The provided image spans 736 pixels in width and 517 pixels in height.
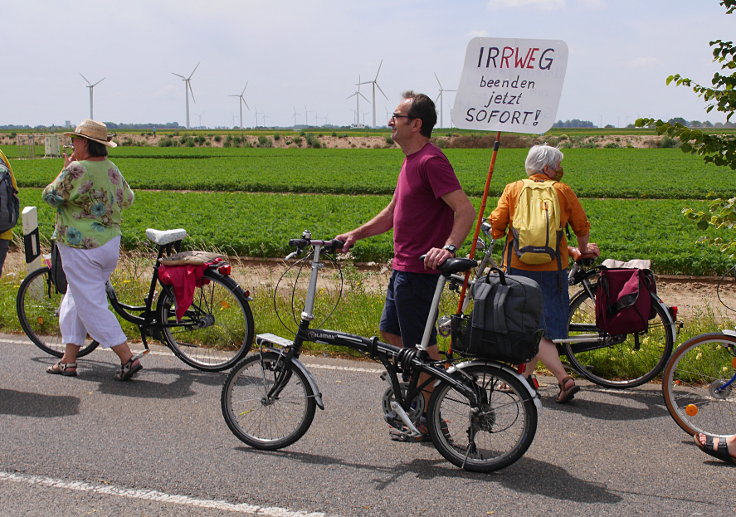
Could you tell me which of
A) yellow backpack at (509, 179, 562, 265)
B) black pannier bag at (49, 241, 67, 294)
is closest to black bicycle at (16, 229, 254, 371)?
black pannier bag at (49, 241, 67, 294)

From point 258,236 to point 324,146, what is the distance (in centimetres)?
7945

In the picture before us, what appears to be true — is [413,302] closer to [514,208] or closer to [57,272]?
[514,208]

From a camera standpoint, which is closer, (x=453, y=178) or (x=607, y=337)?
(x=453, y=178)

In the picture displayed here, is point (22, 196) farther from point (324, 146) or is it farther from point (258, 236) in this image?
point (324, 146)

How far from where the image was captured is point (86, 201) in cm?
615

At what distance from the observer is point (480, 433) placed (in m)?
4.54

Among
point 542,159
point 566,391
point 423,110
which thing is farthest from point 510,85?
point 566,391

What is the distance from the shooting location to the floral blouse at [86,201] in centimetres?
608

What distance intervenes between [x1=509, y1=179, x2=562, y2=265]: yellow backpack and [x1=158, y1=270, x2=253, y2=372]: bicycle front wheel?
2.29m

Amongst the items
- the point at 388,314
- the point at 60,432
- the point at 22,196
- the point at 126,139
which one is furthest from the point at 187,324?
the point at 126,139

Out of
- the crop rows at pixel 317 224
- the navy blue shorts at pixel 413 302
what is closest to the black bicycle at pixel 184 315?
the navy blue shorts at pixel 413 302

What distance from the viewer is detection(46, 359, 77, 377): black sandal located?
6.44 m

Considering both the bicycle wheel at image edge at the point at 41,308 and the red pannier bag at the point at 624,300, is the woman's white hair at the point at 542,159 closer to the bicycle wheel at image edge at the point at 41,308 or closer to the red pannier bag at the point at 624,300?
the red pannier bag at the point at 624,300

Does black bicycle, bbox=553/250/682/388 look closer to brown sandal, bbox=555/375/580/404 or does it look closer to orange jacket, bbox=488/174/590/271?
brown sandal, bbox=555/375/580/404
